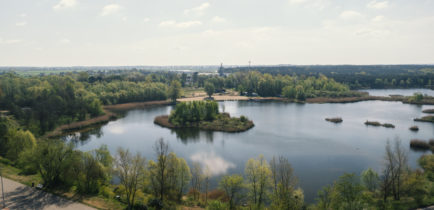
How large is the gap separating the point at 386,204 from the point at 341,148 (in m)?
15.2

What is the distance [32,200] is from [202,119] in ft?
98.2

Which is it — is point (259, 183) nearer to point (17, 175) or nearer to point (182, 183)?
point (182, 183)

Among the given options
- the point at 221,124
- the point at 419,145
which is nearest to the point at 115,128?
the point at 221,124

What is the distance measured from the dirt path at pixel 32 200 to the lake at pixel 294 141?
10.6 meters

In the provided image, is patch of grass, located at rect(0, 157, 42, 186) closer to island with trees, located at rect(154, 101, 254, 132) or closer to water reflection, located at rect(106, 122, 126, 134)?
water reflection, located at rect(106, 122, 126, 134)

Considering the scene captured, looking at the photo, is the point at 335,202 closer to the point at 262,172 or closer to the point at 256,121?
the point at 262,172

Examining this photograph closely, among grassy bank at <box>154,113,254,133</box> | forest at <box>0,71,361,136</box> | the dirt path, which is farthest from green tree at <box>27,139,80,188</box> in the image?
grassy bank at <box>154,113,254,133</box>

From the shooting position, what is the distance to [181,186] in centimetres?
1944

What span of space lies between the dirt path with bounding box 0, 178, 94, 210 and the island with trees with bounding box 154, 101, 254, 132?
2526 centimetres

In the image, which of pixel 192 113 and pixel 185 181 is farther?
pixel 192 113

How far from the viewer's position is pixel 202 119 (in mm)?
45812

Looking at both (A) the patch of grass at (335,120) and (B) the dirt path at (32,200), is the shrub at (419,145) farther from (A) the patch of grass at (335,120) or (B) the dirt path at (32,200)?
(B) the dirt path at (32,200)

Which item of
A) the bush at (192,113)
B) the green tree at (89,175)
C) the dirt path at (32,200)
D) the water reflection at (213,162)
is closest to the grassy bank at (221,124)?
the bush at (192,113)

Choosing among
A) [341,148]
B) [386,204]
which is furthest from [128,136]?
[386,204]
